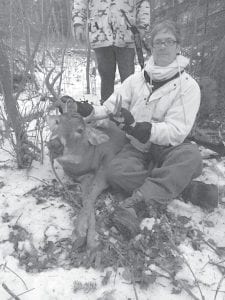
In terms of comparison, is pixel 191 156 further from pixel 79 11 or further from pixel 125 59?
pixel 79 11

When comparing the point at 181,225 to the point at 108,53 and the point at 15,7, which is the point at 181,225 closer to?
the point at 108,53

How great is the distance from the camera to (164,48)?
140 inches

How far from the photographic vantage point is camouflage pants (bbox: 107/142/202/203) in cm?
325

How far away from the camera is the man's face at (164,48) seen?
3.53 metres

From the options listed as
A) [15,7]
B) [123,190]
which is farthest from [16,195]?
[15,7]

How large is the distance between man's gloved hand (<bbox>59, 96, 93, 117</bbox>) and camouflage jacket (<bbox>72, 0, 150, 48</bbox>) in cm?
123

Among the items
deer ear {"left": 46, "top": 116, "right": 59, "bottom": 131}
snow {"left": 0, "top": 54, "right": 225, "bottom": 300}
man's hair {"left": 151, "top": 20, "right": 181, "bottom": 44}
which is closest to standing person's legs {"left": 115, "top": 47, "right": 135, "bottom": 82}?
man's hair {"left": 151, "top": 20, "right": 181, "bottom": 44}

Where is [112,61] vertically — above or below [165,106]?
above

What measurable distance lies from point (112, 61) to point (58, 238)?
8.31 feet

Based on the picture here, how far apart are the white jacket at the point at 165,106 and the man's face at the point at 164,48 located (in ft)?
0.65

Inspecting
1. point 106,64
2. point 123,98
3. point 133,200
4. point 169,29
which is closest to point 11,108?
point 123,98

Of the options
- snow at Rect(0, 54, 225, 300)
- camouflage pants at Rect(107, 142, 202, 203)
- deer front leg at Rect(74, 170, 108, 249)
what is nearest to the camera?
snow at Rect(0, 54, 225, 300)

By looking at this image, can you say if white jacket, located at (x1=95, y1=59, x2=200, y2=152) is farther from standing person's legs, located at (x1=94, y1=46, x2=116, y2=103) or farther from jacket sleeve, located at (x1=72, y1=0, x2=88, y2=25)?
jacket sleeve, located at (x1=72, y1=0, x2=88, y2=25)

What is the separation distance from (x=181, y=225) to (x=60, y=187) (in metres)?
1.19
